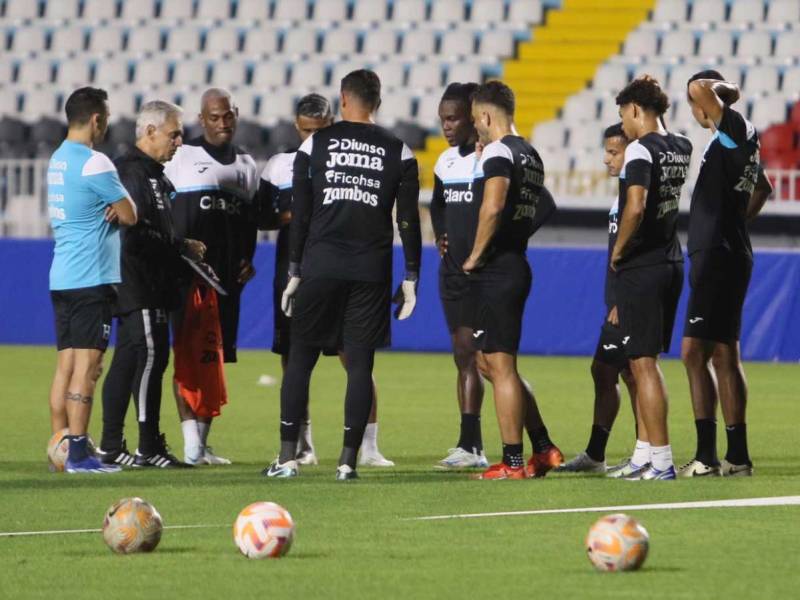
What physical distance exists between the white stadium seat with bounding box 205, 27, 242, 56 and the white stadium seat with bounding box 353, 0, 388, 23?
2022mm

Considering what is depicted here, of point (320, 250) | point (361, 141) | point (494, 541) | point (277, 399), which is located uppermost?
point (361, 141)

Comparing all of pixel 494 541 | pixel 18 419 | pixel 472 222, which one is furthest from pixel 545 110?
pixel 494 541

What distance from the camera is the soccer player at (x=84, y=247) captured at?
31.6 feet

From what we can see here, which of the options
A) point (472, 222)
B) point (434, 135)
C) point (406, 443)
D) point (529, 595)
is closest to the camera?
point (529, 595)

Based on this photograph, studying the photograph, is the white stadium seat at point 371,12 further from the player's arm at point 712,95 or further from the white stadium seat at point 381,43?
the player's arm at point 712,95

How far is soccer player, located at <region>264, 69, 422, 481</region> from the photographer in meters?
9.34

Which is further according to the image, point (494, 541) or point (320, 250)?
point (320, 250)

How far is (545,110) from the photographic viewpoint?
86.0 feet

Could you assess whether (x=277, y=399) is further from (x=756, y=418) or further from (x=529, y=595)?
(x=529, y=595)

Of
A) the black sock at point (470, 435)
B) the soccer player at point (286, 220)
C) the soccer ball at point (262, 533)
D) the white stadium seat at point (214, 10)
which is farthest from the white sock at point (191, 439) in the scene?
the white stadium seat at point (214, 10)

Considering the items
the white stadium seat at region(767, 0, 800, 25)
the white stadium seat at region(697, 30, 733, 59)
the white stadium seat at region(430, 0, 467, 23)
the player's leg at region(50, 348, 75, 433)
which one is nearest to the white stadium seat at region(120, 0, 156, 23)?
the white stadium seat at region(430, 0, 467, 23)

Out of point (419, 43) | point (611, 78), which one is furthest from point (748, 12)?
point (419, 43)

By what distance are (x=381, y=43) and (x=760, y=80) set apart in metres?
6.00

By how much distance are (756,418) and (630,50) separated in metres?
13.5
